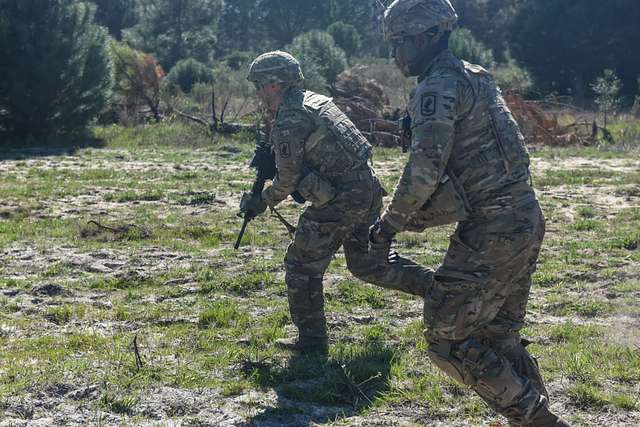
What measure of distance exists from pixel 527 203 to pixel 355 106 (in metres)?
15.4

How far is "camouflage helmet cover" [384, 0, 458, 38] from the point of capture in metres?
3.93

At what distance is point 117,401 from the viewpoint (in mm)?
4641

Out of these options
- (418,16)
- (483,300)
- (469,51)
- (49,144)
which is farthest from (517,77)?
(483,300)

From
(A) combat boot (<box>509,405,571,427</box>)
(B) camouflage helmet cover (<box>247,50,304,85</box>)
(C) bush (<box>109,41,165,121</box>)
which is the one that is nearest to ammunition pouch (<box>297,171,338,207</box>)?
(B) camouflage helmet cover (<box>247,50,304,85</box>)

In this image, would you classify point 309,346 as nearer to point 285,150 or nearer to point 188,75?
point 285,150

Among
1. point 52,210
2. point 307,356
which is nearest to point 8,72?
point 52,210

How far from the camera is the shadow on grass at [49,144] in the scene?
17.8 metres

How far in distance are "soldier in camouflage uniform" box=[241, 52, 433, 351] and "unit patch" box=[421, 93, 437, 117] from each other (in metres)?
1.54

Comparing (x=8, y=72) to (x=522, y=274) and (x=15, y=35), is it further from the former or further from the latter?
(x=522, y=274)

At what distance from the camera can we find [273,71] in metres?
5.33

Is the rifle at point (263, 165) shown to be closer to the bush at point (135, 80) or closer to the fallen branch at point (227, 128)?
the fallen branch at point (227, 128)

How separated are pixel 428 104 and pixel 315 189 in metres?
1.57

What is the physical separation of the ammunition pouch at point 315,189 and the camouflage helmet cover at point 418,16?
1.40 meters

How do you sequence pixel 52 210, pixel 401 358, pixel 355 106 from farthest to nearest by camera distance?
pixel 355 106
pixel 52 210
pixel 401 358
